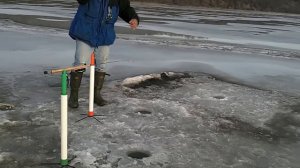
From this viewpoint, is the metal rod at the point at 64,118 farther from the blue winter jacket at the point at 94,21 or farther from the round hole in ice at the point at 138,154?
the blue winter jacket at the point at 94,21

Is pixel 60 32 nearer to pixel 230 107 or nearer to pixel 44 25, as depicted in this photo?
pixel 44 25

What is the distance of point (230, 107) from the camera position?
5852 millimetres

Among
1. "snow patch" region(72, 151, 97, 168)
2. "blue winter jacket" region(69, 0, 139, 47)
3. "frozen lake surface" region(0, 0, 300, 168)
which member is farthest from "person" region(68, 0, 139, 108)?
"snow patch" region(72, 151, 97, 168)

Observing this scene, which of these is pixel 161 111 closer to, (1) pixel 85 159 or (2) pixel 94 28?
(2) pixel 94 28

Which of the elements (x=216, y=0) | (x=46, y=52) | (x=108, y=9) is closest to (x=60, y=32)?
(x=46, y=52)

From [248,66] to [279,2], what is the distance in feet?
120

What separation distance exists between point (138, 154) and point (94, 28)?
187cm

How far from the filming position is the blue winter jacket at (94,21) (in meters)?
5.09

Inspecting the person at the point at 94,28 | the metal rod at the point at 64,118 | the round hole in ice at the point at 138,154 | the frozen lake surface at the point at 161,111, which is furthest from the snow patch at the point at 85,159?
the person at the point at 94,28

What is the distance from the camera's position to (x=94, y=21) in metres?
5.12

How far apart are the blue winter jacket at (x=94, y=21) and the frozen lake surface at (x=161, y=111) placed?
95 centimetres

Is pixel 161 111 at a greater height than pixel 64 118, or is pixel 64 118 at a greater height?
pixel 64 118

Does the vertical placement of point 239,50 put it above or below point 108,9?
below

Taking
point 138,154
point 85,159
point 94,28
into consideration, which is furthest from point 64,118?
point 94,28
